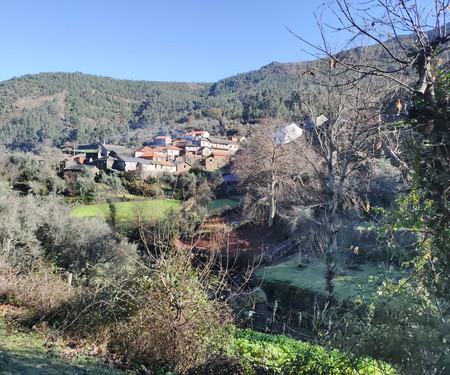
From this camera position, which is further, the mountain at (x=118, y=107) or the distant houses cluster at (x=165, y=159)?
the mountain at (x=118, y=107)

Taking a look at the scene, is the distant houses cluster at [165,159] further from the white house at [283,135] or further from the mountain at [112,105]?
the white house at [283,135]

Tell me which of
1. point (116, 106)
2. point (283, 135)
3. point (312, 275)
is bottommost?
point (312, 275)

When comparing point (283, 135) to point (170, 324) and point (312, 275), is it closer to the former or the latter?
point (312, 275)

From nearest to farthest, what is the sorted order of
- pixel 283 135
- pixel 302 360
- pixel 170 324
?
1. pixel 302 360
2. pixel 170 324
3. pixel 283 135

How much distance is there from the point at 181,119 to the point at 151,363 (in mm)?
110106

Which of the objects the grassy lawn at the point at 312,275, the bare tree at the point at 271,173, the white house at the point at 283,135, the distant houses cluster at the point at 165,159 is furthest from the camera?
the distant houses cluster at the point at 165,159

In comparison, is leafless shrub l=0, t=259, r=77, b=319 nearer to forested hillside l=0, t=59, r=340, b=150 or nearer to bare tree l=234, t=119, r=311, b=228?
bare tree l=234, t=119, r=311, b=228

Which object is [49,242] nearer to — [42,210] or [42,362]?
[42,210]

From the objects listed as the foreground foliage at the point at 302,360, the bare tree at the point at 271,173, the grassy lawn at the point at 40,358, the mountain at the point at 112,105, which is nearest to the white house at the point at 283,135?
the bare tree at the point at 271,173

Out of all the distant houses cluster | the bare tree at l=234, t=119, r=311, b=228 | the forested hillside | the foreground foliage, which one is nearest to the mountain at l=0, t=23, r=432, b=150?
the forested hillside

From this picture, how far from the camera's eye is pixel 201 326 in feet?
14.0

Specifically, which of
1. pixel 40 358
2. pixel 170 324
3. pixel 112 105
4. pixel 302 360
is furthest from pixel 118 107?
pixel 302 360

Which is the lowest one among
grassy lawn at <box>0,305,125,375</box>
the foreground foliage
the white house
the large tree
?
the foreground foliage

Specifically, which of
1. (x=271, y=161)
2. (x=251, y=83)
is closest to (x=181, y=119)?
(x=251, y=83)
